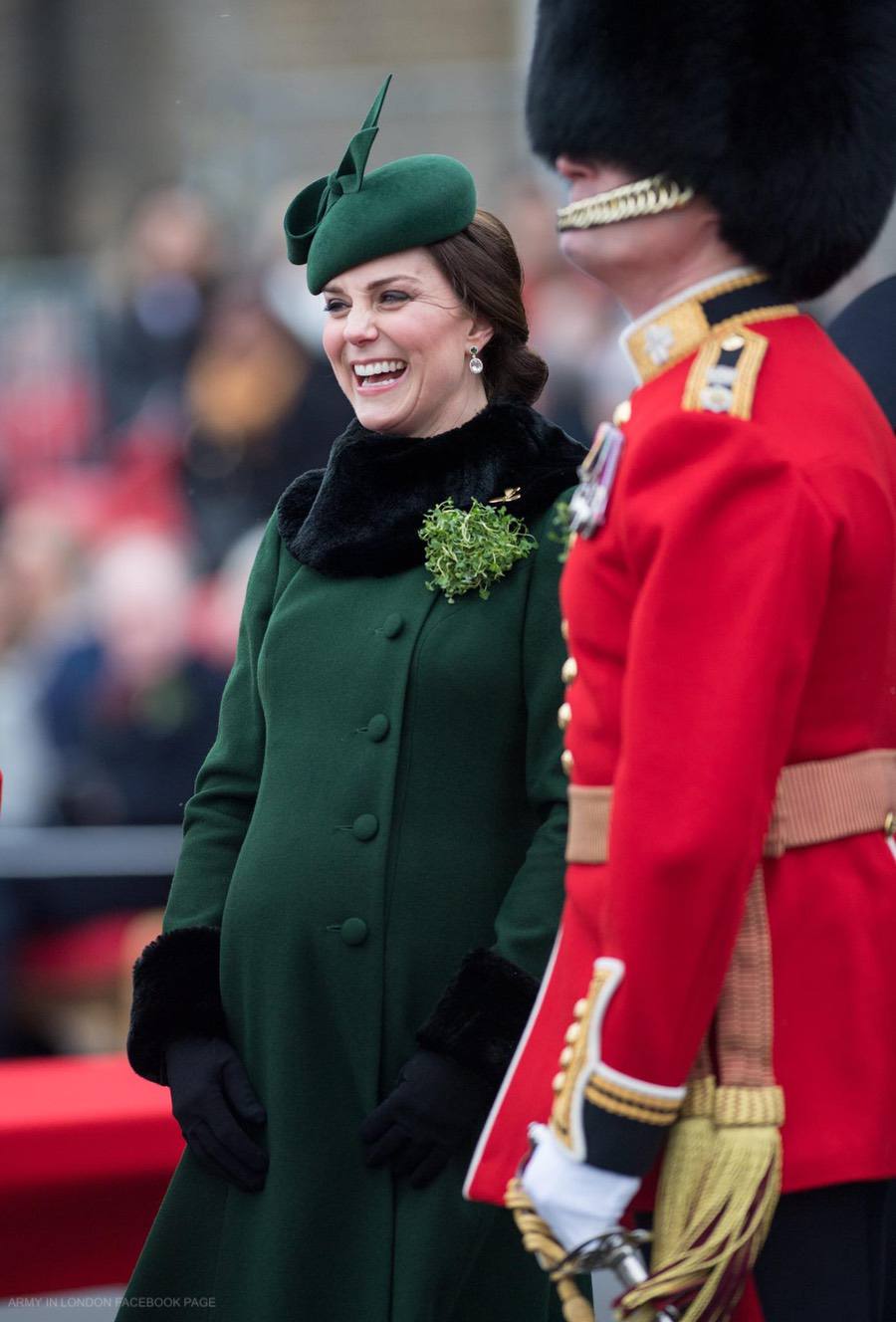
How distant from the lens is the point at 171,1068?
2.49 metres

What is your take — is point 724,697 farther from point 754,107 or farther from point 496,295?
point 496,295

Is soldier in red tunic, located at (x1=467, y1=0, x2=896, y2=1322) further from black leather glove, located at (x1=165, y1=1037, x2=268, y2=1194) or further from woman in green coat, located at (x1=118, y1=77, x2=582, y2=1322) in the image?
black leather glove, located at (x1=165, y1=1037, x2=268, y2=1194)

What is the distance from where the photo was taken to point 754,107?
186cm

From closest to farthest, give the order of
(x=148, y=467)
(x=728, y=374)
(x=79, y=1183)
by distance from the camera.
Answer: (x=728, y=374) → (x=79, y=1183) → (x=148, y=467)

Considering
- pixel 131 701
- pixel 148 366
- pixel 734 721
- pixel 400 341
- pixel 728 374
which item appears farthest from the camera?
pixel 148 366

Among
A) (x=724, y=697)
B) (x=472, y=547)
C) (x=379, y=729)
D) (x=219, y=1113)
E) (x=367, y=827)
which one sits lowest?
(x=219, y=1113)

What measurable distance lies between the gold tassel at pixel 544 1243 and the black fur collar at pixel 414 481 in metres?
0.95

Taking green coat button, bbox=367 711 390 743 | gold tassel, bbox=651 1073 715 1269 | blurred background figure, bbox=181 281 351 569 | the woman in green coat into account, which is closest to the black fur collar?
the woman in green coat

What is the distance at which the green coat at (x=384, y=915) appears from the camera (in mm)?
2385

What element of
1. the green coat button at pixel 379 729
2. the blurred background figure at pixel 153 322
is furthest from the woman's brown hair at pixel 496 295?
the blurred background figure at pixel 153 322

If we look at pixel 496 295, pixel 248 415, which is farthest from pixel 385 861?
pixel 248 415

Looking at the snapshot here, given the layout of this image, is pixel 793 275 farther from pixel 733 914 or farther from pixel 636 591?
pixel 733 914

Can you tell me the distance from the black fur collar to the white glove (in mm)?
974

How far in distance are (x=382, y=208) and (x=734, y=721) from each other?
108 centimetres
